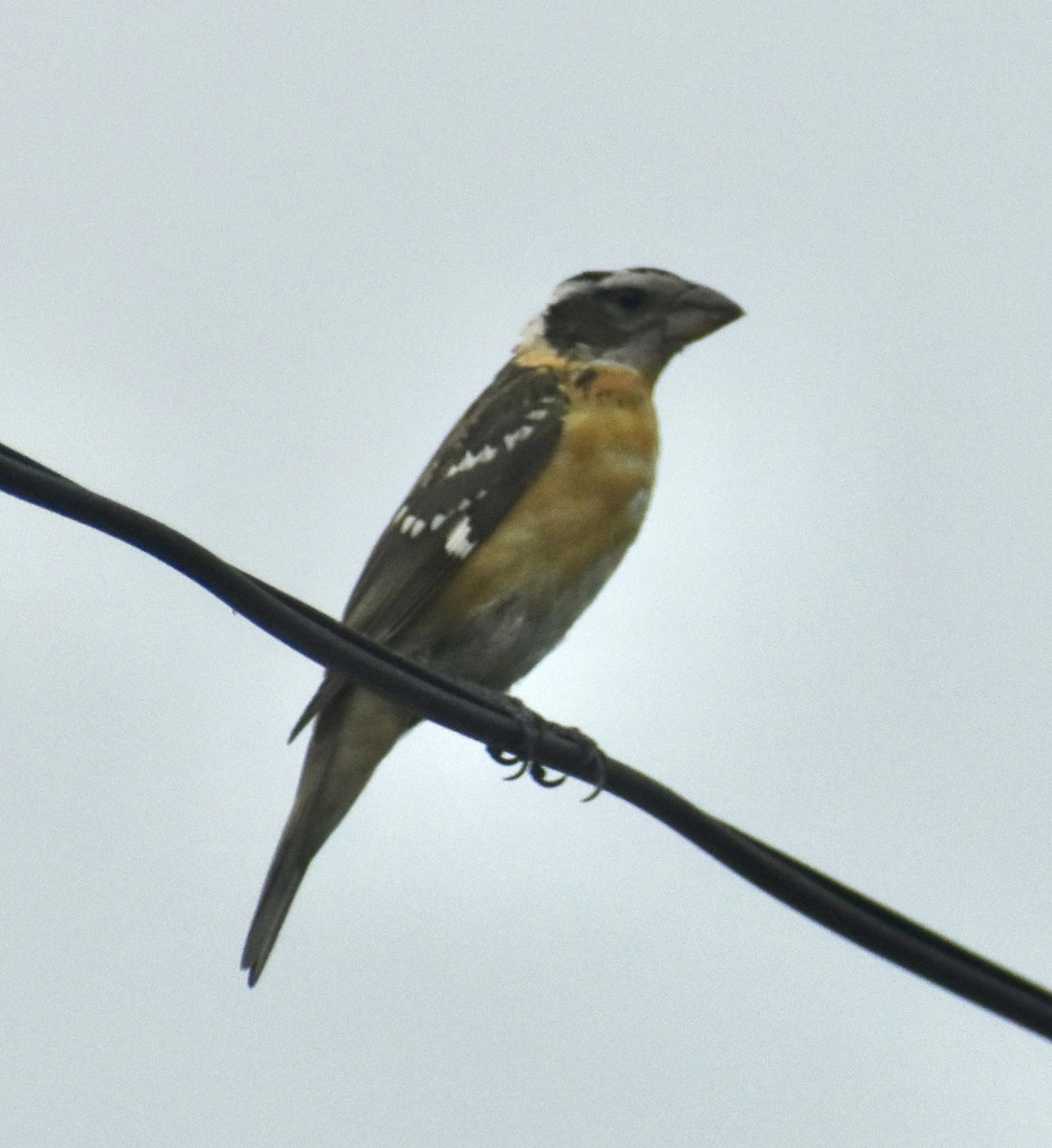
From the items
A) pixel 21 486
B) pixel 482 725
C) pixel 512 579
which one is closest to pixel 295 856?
pixel 512 579

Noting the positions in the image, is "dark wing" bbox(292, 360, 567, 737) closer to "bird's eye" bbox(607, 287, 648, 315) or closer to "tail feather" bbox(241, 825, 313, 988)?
"bird's eye" bbox(607, 287, 648, 315)

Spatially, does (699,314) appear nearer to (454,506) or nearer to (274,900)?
(454,506)

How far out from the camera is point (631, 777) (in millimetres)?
4582

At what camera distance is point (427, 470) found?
7.94 metres

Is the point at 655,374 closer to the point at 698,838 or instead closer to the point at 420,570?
the point at 420,570

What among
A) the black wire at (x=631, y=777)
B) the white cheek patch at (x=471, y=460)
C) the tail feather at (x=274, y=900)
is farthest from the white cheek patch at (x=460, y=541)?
the black wire at (x=631, y=777)

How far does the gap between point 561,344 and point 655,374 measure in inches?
16.5

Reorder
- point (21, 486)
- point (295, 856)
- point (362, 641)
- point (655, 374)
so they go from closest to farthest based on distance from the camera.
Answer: point (21, 486) < point (362, 641) < point (295, 856) < point (655, 374)

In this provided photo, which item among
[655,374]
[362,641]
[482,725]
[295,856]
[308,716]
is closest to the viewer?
[362,641]

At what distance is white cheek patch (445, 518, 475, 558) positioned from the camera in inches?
284

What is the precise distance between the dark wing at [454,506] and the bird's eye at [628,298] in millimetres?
536

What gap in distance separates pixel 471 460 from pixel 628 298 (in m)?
1.17

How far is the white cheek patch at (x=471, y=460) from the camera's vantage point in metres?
7.43

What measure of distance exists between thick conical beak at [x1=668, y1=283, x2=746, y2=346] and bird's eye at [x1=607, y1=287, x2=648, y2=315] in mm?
138
